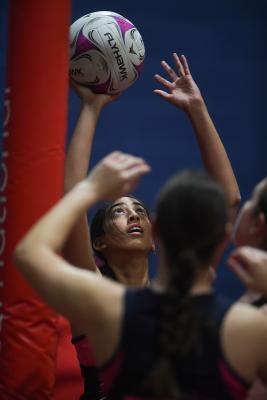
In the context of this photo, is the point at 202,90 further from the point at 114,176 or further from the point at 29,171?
the point at 114,176

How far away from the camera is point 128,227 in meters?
2.35

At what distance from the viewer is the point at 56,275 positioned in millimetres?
1312

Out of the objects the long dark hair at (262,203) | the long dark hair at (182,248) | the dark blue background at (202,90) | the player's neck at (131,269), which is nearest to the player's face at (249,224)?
the long dark hair at (262,203)

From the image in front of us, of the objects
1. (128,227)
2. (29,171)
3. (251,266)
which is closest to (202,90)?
(128,227)

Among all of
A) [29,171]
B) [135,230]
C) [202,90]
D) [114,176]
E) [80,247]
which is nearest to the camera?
[114,176]

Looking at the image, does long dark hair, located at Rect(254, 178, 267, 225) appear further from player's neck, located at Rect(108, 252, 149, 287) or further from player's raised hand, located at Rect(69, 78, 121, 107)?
player's neck, located at Rect(108, 252, 149, 287)

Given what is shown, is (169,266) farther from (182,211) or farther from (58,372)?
(58,372)

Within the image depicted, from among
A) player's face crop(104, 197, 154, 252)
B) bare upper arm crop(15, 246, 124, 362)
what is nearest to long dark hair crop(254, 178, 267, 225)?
bare upper arm crop(15, 246, 124, 362)

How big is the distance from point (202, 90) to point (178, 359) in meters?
2.71

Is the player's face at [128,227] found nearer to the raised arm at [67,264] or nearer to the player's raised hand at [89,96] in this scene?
the player's raised hand at [89,96]

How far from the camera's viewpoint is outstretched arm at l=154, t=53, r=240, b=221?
1.99m

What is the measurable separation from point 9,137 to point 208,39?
2.35 metres

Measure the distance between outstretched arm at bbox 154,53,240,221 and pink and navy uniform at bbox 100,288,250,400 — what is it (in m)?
Answer: 0.64

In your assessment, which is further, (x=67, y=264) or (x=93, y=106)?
(x=93, y=106)
